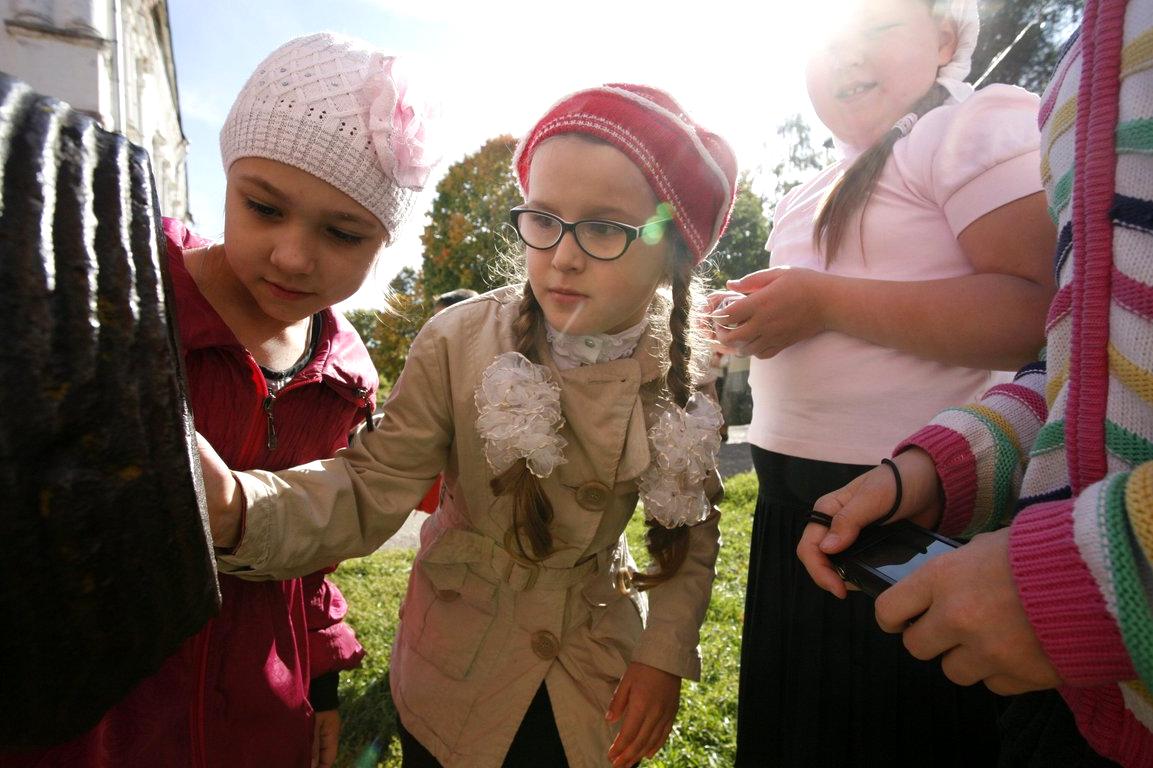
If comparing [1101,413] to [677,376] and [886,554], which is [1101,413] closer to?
[886,554]

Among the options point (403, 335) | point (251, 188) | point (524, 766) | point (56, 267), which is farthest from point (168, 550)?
point (403, 335)

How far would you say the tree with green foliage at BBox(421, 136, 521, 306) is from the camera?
14922 millimetres

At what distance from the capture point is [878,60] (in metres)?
1.84

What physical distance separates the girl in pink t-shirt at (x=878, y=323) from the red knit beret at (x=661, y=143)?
0.26 metres

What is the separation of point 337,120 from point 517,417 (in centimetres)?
86

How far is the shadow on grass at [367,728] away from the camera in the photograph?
3.10 metres

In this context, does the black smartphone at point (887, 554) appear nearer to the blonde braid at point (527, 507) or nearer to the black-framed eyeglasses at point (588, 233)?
the blonde braid at point (527, 507)

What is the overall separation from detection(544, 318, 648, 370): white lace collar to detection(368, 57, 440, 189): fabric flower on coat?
0.57m

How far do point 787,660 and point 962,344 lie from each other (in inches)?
40.1

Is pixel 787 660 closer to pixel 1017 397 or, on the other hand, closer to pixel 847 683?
pixel 847 683

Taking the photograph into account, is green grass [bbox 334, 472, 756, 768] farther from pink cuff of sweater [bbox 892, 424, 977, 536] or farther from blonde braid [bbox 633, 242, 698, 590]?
pink cuff of sweater [bbox 892, 424, 977, 536]

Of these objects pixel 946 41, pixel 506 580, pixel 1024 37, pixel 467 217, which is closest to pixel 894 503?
pixel 506 580

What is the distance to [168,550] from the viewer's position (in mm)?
704

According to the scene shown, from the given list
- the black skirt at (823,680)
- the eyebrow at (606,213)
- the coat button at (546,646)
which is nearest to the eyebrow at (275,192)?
the eyebrow at (606,213)
